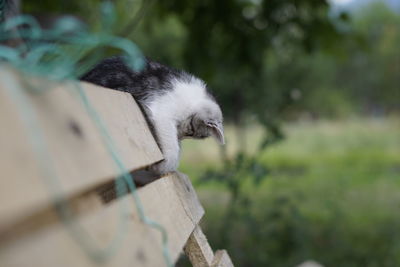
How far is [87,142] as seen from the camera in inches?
29.1

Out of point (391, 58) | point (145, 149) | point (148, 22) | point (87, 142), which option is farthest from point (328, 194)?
point (391, 58)

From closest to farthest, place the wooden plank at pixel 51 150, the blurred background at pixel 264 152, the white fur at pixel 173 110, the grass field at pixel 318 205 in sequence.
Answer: the wooden plank at pixel 51 150
the white fur at pixel 173 110
the blurred background at pixel 264 152
the grass field at pixel 318 205

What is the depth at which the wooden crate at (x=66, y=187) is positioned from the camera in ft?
1.88

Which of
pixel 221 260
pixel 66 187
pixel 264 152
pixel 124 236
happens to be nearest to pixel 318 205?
pixel 264 152

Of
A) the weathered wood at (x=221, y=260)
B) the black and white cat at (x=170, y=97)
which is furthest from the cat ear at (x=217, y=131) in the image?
the weathered wood at (x=221, y=260)

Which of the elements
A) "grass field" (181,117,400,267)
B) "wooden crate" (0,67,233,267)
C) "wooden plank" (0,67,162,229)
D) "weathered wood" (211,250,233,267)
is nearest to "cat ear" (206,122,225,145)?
"weathered wood" (211,250,233,267)

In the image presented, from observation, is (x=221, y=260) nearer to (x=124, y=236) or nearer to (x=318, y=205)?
(x=124, y=236)

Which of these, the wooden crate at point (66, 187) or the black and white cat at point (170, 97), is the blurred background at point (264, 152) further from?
the wooden crate at point (66, 187)

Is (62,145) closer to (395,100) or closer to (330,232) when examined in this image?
(330,232)

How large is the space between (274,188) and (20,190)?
5732mm

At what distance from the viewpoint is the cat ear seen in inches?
66.5

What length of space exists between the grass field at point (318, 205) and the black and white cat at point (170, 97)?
1.59m

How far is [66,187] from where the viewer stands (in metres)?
0.64

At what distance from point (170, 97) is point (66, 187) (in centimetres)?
92
